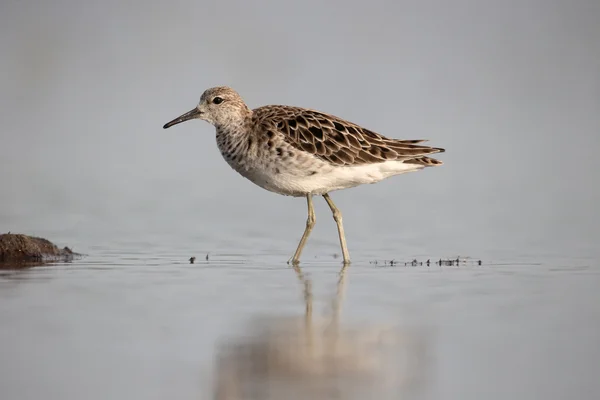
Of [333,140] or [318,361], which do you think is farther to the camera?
[333,140]

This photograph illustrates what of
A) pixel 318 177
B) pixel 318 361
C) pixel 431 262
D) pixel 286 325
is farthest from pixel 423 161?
pixel 318 361

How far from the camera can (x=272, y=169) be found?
10.0 meters

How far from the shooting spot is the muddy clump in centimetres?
917

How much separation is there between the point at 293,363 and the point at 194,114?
19.4 ft

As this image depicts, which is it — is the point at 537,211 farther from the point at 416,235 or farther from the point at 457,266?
the point at 457,266

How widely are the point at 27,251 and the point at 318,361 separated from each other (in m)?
4.58

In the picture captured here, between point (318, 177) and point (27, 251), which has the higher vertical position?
point (318, 177)

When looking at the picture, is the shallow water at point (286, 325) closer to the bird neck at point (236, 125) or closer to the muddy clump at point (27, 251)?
the muddy clump at point (27, 251)

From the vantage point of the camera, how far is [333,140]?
10242 mm

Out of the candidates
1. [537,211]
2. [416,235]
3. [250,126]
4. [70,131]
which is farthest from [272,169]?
[70,131]

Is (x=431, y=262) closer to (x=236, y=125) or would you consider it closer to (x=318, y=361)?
(x=236, y=125)

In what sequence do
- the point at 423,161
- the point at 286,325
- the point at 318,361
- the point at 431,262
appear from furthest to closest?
the point at 423,161 → the point at 431,262 → the point at 286,325 → the point at 318,361

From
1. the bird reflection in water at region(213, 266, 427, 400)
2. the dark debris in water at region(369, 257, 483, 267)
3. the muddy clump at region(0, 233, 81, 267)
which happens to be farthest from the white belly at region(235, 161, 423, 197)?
the bird reflection in water at region(213, 266, 427, 400)

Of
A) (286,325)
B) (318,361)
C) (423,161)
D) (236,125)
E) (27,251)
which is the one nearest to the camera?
(318,361)
